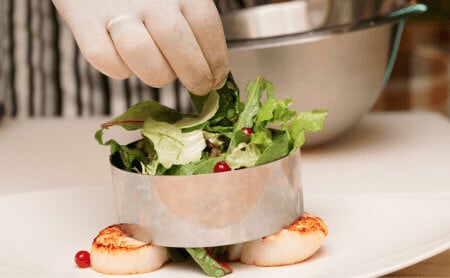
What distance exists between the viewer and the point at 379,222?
3.84 ft

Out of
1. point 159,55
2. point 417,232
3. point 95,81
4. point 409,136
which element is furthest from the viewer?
point 95,81

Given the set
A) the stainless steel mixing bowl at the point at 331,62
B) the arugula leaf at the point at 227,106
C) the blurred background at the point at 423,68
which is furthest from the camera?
the blurred background at the point at 423,68

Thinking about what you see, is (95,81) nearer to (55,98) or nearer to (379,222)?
(55,98)

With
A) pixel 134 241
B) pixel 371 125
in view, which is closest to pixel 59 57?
pixel 371 125

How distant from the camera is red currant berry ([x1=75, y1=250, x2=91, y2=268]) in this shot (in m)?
1.10

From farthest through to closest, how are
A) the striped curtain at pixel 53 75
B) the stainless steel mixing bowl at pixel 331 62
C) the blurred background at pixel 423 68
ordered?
the blurred background at pixel 423 68 → the striped curtain at pixel 53 75 → the stainless steel mixing bowl at pixel 331 62

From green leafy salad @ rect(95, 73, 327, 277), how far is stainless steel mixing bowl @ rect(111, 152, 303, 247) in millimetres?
20

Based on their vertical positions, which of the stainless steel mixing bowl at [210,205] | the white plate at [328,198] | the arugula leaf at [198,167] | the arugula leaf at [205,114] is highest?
the arugula leaf at [205,114]

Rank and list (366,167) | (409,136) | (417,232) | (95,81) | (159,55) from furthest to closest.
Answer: (95,81) < (409,136) < (366,167) < (417,232) < (159,55)

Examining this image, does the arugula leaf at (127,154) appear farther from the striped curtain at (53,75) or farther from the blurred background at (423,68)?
the blurred background at (423,68)

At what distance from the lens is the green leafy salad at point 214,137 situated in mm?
1047

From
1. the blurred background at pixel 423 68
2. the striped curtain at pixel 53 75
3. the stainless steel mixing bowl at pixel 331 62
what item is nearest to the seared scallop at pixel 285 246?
the stainless steel mixing bowl at pixel 331 62

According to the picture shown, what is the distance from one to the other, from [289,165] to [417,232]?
190 mm

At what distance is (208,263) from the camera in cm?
104
